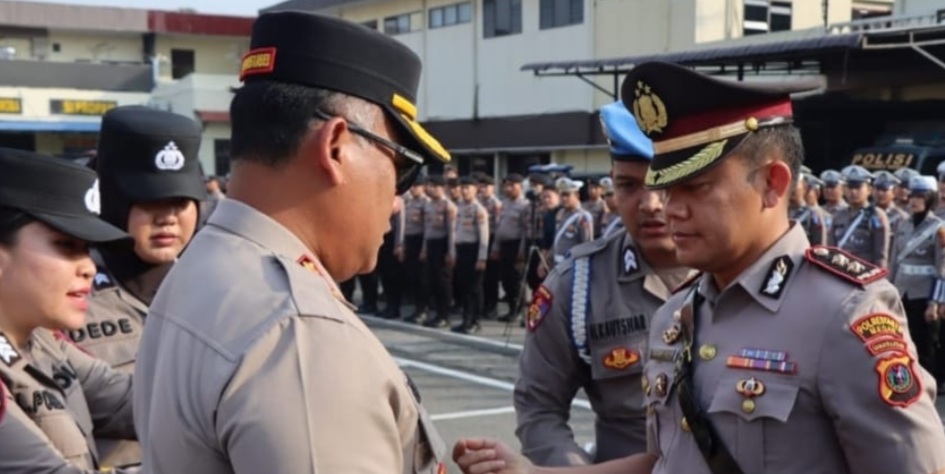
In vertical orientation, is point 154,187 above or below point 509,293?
above

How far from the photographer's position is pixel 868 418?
1.98m

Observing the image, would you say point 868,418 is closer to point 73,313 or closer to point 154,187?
point 73,313

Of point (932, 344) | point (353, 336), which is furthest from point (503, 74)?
point (353, 336)

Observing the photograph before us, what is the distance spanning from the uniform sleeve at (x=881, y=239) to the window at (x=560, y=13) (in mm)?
15435

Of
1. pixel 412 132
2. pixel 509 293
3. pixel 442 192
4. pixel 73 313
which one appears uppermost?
A: pixel 412 132

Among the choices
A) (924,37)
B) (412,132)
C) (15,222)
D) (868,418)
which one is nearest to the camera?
(412,132)

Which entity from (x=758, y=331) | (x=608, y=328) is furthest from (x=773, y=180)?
(x=608, y=328)

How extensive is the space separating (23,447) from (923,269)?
8914 millimetres

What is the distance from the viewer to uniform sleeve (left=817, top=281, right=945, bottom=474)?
198 centimetres

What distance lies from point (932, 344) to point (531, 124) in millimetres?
17158

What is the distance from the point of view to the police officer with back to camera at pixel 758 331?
6.59 feet

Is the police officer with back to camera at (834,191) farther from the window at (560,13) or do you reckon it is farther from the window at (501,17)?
the window at (501,17)

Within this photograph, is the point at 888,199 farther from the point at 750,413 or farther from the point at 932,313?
the point at 750,413

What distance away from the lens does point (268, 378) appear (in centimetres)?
139
